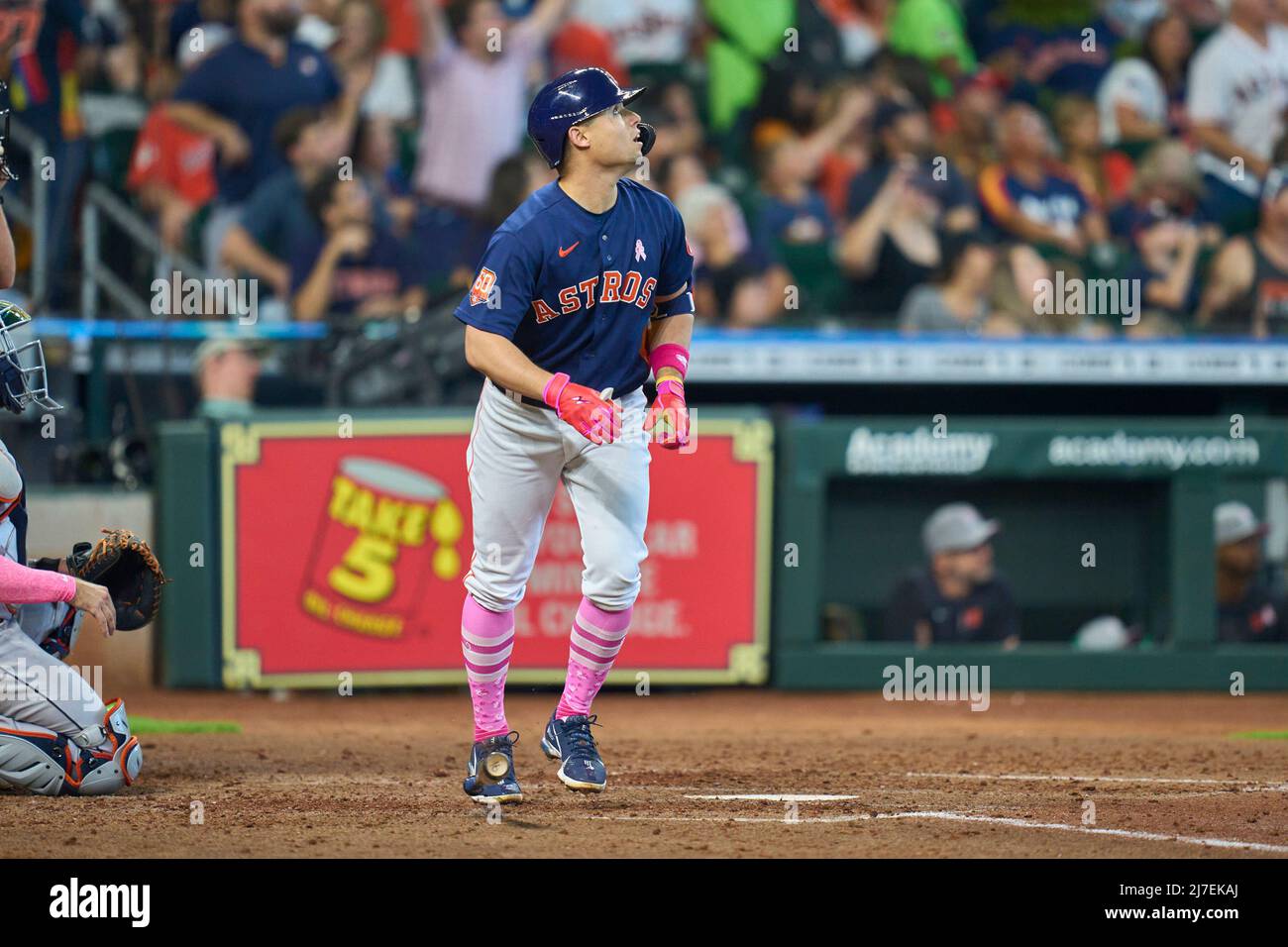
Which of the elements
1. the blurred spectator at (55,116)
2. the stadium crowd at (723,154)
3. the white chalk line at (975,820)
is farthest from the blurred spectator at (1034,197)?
the white chalk line at (975,820)

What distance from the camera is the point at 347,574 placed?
8367 mm

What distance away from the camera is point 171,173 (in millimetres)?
9859

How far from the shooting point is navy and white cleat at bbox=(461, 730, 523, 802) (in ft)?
16.5

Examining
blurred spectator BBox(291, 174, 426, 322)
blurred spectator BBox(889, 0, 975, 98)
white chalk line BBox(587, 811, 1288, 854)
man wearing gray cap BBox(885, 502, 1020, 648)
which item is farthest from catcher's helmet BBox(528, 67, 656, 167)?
blurred spectator BBox(889, 0, 975, 98)

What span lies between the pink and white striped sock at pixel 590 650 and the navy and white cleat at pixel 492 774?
22 cm

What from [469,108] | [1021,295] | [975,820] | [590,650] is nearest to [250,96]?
[469,108]

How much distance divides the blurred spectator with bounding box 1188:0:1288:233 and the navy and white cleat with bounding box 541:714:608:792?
23.5ft

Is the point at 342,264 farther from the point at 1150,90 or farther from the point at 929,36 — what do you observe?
the point at 1150,90

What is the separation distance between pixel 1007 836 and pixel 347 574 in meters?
4.46

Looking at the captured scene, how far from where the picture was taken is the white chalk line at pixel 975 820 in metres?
4.54

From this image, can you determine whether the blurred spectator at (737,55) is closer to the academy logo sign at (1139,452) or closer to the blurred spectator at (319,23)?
the blurred spectator at (319,23)

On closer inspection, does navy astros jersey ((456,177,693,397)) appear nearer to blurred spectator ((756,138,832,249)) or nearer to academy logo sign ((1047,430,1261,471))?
academy logo sign ((1047,430,1261,471))

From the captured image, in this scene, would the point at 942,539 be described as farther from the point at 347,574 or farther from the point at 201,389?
the point at 201,389
